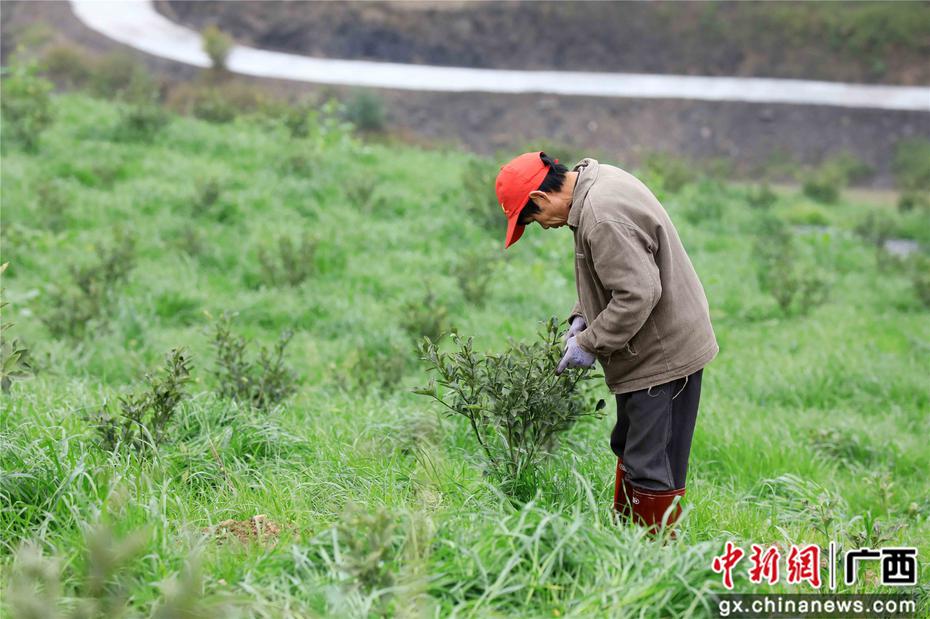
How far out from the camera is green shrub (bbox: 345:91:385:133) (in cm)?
2302

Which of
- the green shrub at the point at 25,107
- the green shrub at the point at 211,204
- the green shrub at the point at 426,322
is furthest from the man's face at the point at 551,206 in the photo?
the green shrub at the point at 25,107

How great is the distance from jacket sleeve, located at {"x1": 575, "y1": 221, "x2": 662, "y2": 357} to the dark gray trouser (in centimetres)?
34

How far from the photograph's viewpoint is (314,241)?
7715 millimetres

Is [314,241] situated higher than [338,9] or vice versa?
[338,9]

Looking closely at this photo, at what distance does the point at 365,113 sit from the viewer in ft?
75.7

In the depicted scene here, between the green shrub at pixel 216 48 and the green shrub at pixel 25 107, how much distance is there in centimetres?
1528

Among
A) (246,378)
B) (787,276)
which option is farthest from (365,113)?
(246,378)

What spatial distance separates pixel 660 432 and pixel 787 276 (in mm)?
5436

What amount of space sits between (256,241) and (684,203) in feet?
21.0

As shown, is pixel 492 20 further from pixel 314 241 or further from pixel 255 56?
pixel 314 241

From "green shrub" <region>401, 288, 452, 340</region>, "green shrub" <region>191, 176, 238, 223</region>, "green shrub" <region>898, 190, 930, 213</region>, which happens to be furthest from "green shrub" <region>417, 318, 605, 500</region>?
"green shrub" <region>898, 190, 930, 213</region>

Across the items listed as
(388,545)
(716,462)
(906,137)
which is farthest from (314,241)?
(906,137)

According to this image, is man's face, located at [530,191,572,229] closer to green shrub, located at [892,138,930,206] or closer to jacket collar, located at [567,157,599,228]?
jacket collar, located at [567,157,599,228]

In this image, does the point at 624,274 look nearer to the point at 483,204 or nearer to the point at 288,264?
the point at 288,264
